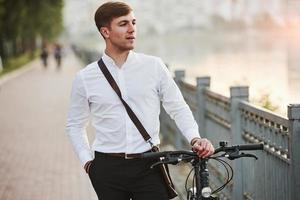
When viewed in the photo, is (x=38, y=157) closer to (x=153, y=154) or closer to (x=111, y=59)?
(x=111, y=59)

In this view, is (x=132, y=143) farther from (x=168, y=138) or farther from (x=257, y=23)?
(x=257, y=23)

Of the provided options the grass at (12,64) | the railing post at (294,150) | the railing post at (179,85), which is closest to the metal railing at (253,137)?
the railing post at (294,150)

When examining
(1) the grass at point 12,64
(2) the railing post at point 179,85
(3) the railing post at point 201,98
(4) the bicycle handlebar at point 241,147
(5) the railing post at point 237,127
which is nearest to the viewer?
(4) the bicycle handlebar at point 241,147

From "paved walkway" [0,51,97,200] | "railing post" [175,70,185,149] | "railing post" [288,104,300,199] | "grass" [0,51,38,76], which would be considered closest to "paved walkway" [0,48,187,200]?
"paved walkway" [0,51,97,200]

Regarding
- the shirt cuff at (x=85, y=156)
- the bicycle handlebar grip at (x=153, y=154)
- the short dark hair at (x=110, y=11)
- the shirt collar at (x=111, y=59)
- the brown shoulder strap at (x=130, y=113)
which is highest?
the short dark hair at (x=110, y=11)

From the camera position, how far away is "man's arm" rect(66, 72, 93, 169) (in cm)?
473

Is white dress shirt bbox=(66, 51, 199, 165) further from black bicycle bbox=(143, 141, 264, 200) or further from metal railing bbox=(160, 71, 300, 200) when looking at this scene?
metal railing bbox=(160, 71, 300, 200)

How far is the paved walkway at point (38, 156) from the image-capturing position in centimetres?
981

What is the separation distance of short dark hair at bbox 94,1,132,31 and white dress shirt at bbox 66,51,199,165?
0.20m

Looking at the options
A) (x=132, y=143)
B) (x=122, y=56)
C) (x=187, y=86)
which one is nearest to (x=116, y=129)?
(x=132, y=143)

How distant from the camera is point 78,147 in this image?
192 inches

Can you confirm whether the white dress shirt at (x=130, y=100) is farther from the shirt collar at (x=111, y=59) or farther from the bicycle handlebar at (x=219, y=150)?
the bicycle handlebar at (x=219, y=150)

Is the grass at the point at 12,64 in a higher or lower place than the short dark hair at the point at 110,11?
lower

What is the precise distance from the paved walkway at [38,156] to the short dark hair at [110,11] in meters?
4.90
